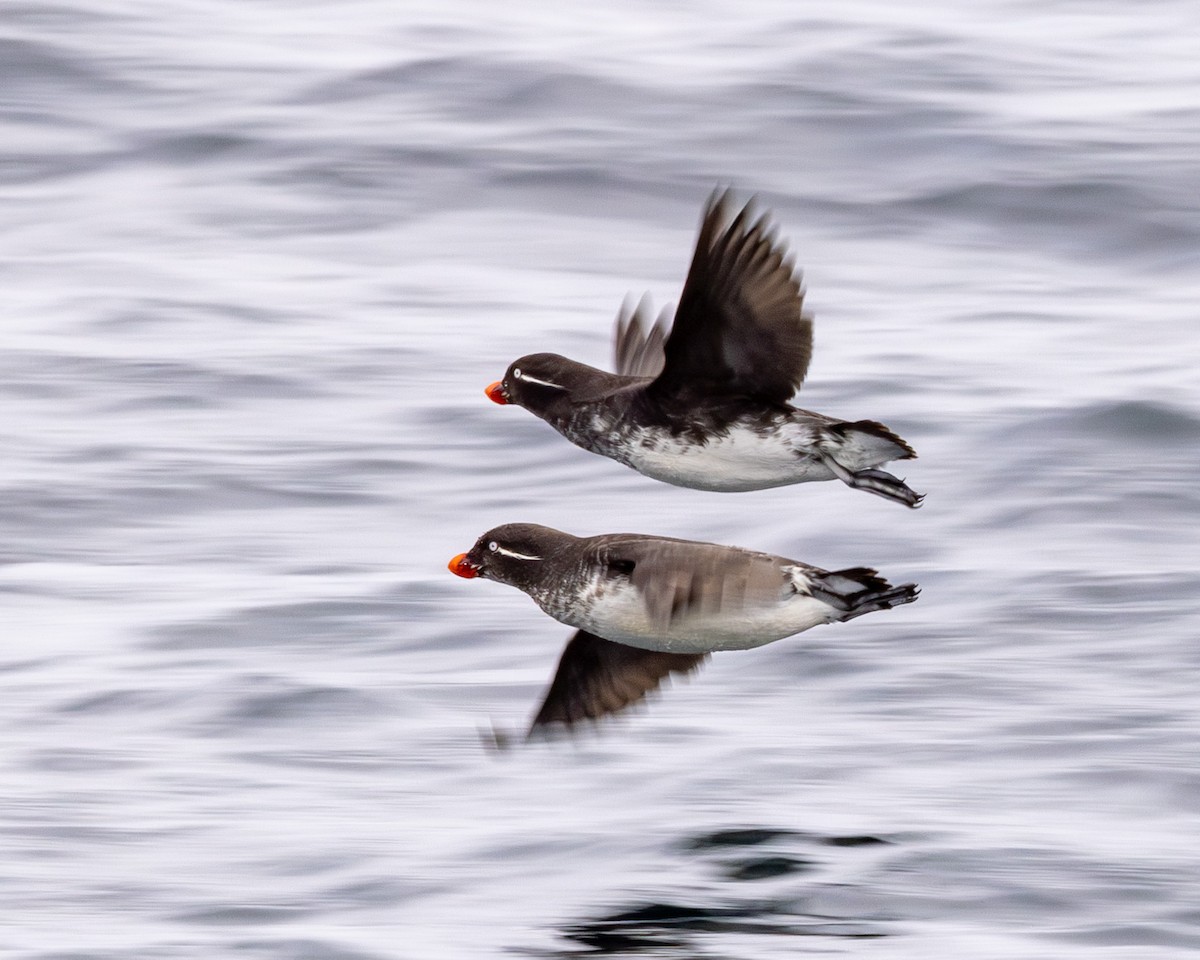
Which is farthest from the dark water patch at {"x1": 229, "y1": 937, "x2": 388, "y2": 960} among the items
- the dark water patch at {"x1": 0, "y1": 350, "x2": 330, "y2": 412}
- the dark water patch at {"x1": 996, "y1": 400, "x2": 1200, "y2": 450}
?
the dark water patch at {"x1": 0, "y1": 350, "x2": 330, "y2": 412}

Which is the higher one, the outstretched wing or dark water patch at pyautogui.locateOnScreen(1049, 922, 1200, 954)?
the outstretched wing

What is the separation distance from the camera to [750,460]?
8.46 metres

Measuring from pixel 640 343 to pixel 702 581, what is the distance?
104 inches

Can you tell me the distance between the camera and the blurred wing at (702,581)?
7945mm

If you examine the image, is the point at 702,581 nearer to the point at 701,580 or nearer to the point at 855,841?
the point at 701,580

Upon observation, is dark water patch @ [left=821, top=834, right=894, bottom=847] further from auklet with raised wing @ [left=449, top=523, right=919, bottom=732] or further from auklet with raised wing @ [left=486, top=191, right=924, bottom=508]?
auklet with raised wing @ [left=486, top=191, right=924, bottom=508]

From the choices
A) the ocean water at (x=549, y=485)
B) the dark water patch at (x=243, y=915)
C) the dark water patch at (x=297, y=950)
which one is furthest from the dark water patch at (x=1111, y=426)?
the dark water patch at (x=297, y=950)

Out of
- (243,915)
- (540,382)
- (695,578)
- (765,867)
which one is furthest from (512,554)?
(243,915)

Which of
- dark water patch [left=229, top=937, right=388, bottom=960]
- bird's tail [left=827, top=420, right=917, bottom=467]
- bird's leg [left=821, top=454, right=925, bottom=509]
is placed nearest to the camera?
dark water patch [left=229, top=937, right=388, bottom=960]

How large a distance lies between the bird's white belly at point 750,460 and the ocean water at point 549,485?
5.02 ft

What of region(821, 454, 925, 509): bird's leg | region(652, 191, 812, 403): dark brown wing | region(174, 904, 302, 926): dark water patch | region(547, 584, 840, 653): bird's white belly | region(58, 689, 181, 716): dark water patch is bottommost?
region(174, 904, 302, 926): dark water patch

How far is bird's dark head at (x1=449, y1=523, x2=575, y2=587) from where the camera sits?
8.67 meters

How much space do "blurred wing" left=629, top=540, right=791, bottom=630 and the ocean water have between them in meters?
1.24

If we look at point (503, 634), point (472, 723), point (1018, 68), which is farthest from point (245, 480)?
point (1018, 68)
